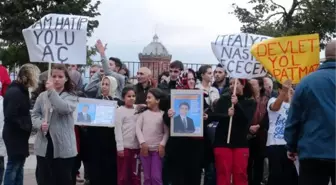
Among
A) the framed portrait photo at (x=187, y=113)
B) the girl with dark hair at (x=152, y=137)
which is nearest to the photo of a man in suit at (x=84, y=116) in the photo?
the girl with dark hair at (x=152, y=137)

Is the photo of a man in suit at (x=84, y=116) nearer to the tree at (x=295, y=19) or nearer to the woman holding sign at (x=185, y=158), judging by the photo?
the woman holding sign at (x=185, y=158)

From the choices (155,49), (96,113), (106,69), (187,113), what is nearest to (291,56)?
(187,113)

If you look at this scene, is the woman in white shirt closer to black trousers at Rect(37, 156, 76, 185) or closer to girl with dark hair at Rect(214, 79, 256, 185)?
girl with dark hair at Rect(214, 79, 256, 185)

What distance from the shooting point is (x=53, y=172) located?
7.35 metres

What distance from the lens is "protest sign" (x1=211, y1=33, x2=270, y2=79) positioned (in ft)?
29.6

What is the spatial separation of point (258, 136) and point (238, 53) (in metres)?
1.38

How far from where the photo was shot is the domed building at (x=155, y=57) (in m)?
17.3

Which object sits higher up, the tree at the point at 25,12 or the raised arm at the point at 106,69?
the tree at the point at 25,12

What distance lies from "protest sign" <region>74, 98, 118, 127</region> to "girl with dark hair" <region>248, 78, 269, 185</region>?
2.07m

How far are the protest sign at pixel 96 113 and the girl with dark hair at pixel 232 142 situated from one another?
1506 millimetres

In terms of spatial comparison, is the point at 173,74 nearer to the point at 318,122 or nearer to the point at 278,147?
the point at 278,147

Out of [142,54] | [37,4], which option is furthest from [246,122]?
[37,4]

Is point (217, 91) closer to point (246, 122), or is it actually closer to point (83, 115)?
point (246, 122)

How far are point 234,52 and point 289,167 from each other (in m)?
1.79
